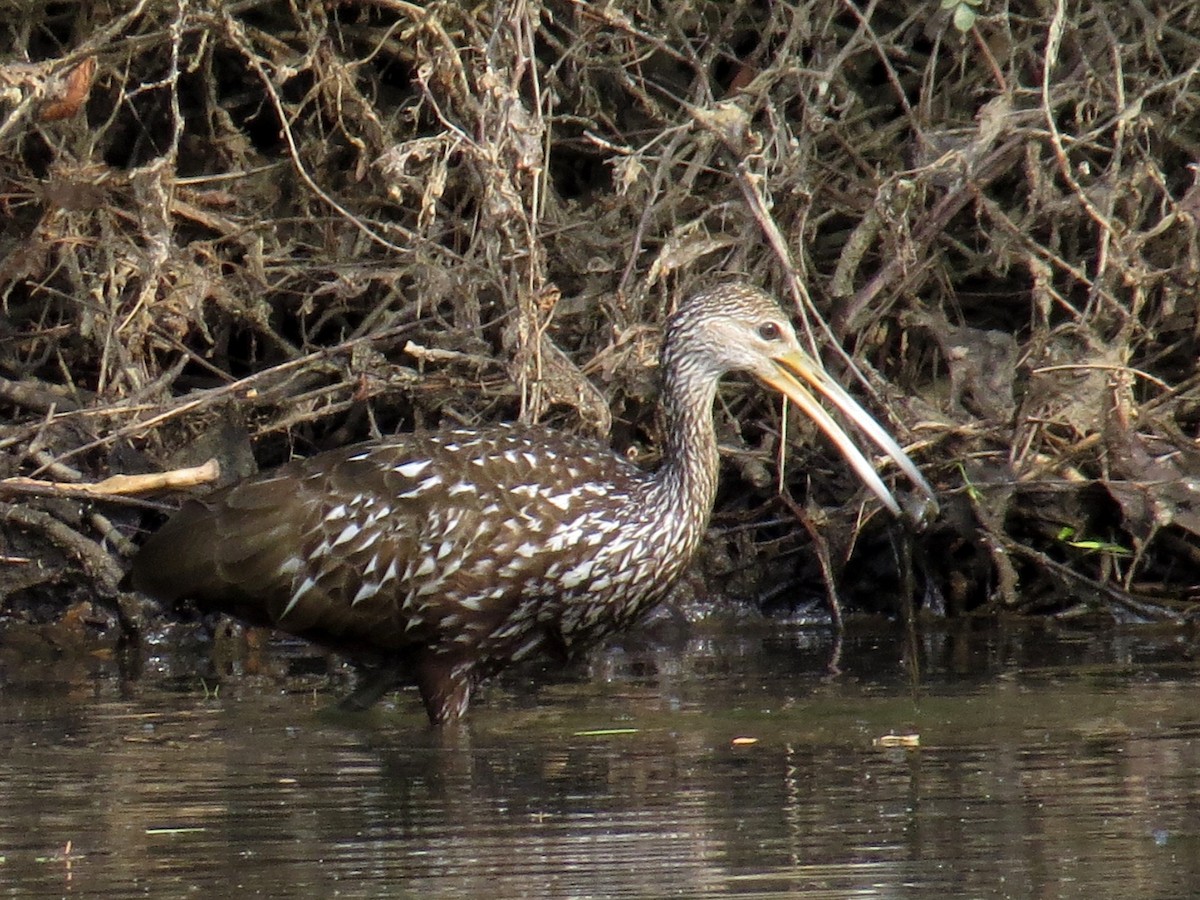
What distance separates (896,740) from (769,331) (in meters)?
1.45

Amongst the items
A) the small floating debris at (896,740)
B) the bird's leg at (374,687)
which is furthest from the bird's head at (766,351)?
the bird's leg at (374,687)

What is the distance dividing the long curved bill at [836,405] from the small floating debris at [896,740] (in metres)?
0.93

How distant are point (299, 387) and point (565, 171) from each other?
1386 millimetres

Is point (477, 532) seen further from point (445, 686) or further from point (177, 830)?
point (177, 830)

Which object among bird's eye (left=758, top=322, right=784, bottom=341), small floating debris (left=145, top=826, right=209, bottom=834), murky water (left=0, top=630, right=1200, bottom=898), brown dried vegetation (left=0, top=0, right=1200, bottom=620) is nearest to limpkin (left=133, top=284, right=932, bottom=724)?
bird's eye (left=758, top=322, right=784, bottom=341)

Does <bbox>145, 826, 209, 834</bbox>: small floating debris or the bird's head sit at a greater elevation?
the bird's head

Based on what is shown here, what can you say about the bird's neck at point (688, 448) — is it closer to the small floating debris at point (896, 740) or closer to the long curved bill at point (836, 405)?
the long curved bill at point (836, 405)

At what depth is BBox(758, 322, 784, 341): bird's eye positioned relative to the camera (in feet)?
23.1

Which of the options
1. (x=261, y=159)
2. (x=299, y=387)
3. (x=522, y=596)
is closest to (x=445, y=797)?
(x=522, y=596)

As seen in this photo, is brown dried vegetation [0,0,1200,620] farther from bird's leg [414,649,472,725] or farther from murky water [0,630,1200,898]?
Answer: bird's leg [414,649,472,725]

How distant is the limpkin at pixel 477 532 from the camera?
6.69 m

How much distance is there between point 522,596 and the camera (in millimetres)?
6695

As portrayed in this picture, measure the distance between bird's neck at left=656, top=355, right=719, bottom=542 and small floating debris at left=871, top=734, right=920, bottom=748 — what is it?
1022 mm

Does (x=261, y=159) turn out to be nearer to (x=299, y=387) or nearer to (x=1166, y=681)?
(x=299, y=387)
